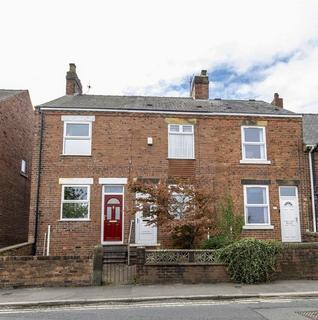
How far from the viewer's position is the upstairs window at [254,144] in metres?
A: 19.0

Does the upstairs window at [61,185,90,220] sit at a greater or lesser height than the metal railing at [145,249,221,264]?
greater

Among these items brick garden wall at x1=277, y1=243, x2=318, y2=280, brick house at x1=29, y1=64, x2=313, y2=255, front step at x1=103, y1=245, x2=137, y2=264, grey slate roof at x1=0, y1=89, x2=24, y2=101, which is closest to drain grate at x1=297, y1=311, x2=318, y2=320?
brick garden wall at x1=277, y1=243, x2=318, y2=280

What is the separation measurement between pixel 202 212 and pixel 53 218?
7077mm

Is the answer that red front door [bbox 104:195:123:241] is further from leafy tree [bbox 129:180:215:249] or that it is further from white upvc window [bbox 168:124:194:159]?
leafy tree [bbox 129:180:215:249]

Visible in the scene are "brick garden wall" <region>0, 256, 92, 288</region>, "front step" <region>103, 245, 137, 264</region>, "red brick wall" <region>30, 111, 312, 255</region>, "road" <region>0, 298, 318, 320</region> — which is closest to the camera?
"road" <region>0, 298, 318, 320</region>

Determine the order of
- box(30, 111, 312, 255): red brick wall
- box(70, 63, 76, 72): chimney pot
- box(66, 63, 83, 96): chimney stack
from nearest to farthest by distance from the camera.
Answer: box(30, 111, 312, 255): red brick wall, box(66, 63, 83, 96): chimney stack, box(70, 63, 76, 72): chimney pot

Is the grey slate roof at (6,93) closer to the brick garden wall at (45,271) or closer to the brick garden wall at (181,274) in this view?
the brick garden wall at (45,271)

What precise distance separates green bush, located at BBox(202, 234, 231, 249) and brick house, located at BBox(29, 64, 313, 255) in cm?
317

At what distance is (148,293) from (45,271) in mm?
3293

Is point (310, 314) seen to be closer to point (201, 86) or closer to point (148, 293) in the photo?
point (148, 293)

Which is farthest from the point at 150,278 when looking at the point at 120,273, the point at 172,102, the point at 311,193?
the point at 172,102

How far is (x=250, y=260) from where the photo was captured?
11820 millimetres

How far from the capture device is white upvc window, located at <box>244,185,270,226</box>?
18.4 metres

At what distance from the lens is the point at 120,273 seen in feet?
41.5
